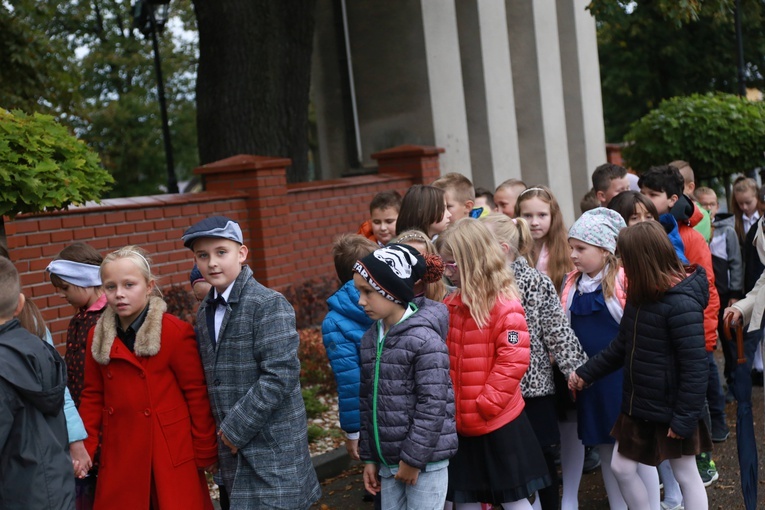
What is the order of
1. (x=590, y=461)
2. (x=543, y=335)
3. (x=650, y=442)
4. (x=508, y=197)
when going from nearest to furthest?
(x=650, y=442), (x=543, y=335), (x=590, y=461), (x=508, y=197)

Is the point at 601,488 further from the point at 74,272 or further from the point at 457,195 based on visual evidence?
the point at 74,272

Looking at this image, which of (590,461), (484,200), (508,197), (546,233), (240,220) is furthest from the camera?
(240,220)

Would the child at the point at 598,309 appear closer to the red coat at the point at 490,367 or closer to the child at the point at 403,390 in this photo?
the red coat at the point at 490,367

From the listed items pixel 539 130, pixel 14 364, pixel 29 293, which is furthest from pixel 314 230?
pixel 14 364

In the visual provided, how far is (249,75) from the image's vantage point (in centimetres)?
1153

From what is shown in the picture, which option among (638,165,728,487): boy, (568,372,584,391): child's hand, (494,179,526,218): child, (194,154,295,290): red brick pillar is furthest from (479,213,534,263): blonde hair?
(194,154,295,290): red brick pillar

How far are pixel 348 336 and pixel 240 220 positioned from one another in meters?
5.09

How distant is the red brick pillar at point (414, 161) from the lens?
1304 centimetres

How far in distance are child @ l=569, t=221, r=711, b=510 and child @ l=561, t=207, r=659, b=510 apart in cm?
30

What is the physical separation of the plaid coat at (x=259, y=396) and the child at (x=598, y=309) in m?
1.69

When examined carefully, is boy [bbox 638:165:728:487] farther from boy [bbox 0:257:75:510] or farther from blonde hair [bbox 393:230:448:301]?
boy [bbox 0:257:75:510]

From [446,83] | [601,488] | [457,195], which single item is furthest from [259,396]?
[446,83]

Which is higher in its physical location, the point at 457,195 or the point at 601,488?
the point at 457,195

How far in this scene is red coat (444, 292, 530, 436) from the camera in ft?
15.1
